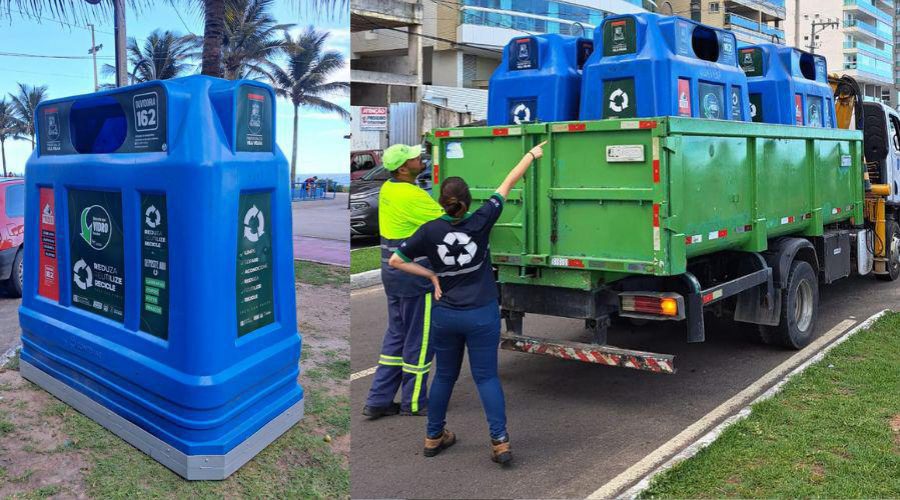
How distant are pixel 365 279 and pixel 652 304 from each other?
5393 mm

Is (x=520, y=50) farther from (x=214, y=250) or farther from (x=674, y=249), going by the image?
(x=214, y=250)

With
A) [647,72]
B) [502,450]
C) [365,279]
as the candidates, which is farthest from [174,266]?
[365,279]

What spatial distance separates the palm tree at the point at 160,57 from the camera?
4129 millimetres

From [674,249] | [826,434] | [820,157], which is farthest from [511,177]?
[820,157]

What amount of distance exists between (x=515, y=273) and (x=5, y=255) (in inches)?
161

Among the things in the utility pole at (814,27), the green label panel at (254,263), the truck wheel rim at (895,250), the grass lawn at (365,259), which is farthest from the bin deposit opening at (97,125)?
the utility pole at (814,27)

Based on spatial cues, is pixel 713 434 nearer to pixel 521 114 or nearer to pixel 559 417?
pixel 559 417

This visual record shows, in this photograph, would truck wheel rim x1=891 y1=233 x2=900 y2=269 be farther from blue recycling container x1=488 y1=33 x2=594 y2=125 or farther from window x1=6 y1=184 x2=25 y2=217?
window x1=6 y1=184 x2=25 y2=217

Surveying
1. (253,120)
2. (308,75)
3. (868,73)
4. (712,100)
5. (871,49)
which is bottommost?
(253,120)

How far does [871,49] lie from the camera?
7744 centimetres

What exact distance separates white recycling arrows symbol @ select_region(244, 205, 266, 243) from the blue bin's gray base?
0.97 metres

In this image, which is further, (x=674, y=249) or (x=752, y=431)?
(x=674, y=249)

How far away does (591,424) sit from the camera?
522 centimetres

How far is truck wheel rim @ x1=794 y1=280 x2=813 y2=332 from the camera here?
724 centimetres
